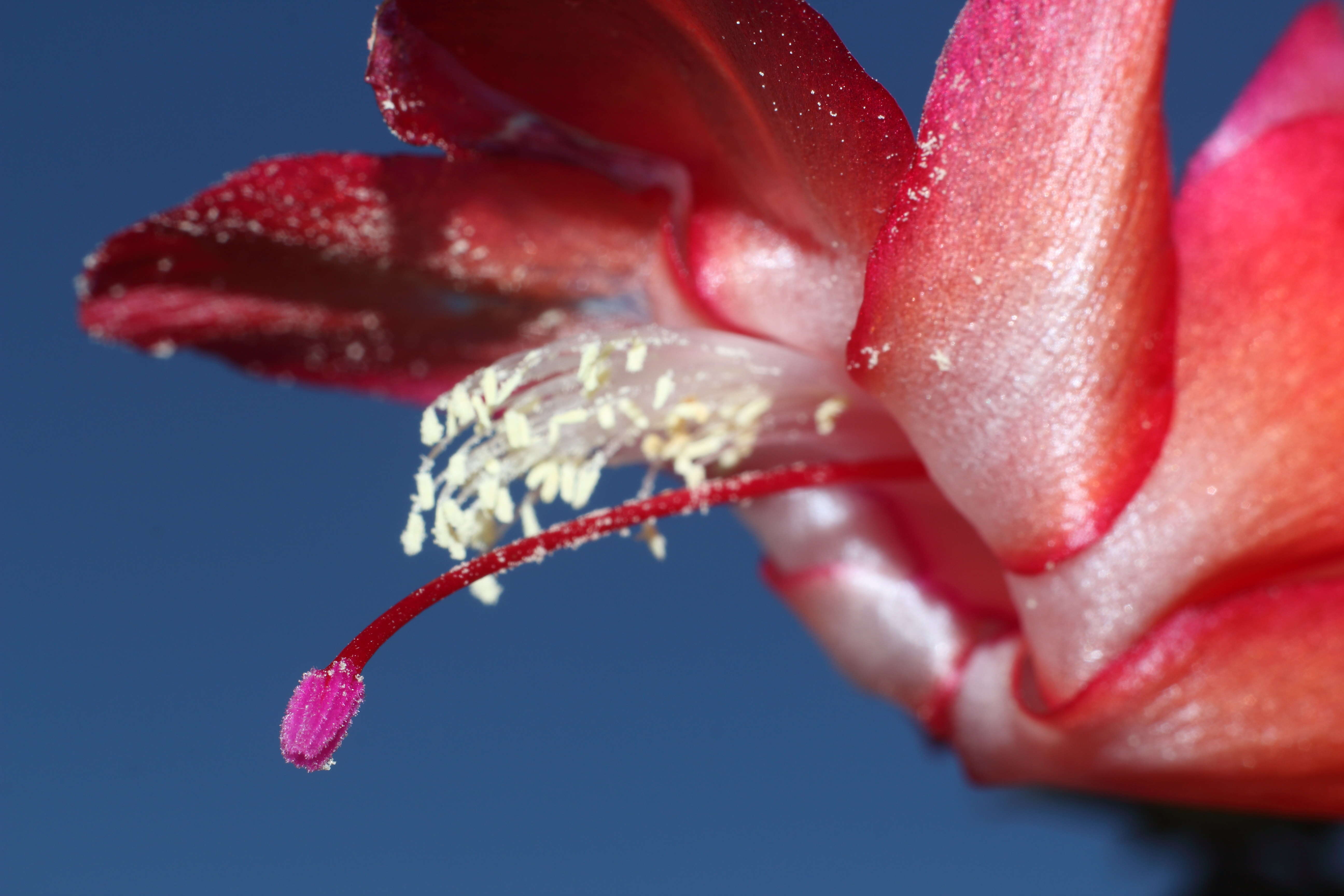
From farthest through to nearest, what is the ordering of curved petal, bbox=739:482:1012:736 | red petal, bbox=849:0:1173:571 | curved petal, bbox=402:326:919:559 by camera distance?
curved petal, bbox=739:482:1012:736 < curved petal, bbox=402:326:919:559 < red petal, bbox=849:0:1173:571

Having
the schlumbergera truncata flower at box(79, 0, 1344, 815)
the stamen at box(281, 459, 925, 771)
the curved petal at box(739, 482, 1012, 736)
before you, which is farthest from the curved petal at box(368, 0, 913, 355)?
the curved petal at box(739, 482, 1012, 736)

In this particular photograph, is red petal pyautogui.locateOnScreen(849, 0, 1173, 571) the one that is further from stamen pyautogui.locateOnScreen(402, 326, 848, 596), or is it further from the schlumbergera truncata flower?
stamen pyautogui.locateOnScreen(402, 326, 848, 596)

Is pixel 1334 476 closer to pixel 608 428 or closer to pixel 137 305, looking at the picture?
pixel 608 428

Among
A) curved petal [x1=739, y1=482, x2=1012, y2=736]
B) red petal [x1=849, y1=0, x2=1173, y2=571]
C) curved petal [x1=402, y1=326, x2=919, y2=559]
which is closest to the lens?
red petal [x1=849, y1=0, x2=1173, y2=571]

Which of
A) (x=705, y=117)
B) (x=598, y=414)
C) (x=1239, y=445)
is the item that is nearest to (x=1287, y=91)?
(x=1239, y=445)

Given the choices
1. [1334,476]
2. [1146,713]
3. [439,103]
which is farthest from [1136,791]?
[439,103]

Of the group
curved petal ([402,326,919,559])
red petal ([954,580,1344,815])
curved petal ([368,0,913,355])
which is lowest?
red petal ([954,580,1344,815])

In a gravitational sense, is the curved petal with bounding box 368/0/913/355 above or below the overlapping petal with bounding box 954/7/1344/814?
above

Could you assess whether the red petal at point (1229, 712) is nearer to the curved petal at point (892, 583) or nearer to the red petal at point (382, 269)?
the curved petal at point (892, 583)

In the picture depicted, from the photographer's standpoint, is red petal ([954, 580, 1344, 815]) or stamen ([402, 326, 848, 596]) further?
stamen ([402, 326, 848, 596])
